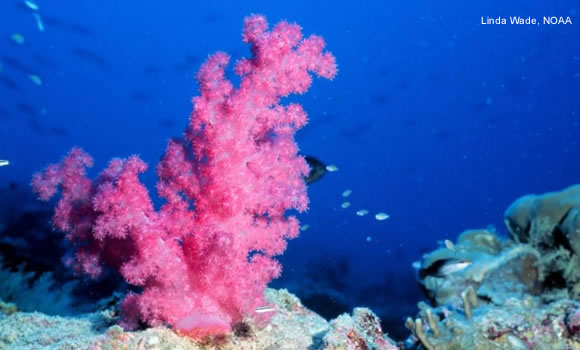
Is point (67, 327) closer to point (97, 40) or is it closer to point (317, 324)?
point (317, 324)

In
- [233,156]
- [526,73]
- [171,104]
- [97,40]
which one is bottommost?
[233,156]

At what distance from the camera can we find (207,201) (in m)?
3.46

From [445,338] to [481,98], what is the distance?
113439mm

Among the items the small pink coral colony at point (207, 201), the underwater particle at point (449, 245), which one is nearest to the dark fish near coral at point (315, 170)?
the underwater particle at point (449, 245)

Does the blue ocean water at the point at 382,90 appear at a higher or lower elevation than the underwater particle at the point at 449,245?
higher

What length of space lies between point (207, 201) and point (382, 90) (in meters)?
99.9

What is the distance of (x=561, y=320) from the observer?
125 inches

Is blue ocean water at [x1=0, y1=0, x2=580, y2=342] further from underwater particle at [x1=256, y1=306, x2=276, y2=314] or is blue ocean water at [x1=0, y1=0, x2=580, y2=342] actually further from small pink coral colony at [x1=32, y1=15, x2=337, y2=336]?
underwater particle at [x1=256, y1=306, x2=276, y2=314]

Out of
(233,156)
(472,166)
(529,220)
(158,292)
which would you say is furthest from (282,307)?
(472,166)

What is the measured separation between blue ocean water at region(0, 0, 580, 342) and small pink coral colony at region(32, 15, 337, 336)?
8076 centimetres

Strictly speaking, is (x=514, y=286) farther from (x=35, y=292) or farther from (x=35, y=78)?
(x=35, y=78)

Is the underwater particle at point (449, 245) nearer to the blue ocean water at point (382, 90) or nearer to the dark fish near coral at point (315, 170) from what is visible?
the dark fish near coral at point (315, 170)

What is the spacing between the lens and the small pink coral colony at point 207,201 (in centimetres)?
314

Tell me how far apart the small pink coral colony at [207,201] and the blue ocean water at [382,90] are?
265 ft
